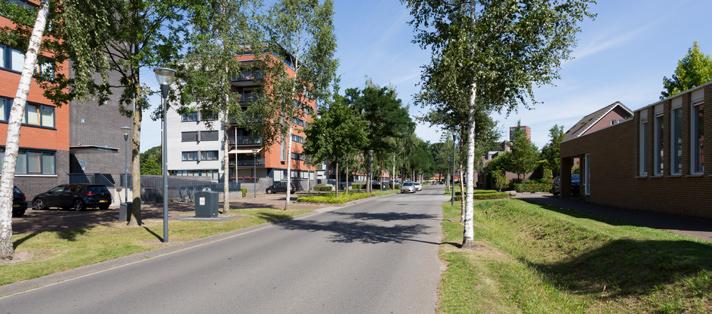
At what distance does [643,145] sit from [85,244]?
70.8ft

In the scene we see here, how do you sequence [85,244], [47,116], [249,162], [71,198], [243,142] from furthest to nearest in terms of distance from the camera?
[243,142]
[249,162]
[47,116]
[71,198]
[85,244]

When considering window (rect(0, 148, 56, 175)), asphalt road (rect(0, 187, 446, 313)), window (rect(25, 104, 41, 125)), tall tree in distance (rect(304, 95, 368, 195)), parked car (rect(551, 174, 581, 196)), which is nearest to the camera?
asphalt road (rect(0, 187, 446, 313))

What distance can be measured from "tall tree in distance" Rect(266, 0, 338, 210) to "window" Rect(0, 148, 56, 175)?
14.4m

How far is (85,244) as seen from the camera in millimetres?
11906

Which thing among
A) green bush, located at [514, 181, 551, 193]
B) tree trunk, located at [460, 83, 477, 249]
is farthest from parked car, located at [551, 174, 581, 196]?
Answer: tree trunk, located at [460, 83, 477, 249]

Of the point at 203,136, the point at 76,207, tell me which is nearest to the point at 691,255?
the point at 76,207

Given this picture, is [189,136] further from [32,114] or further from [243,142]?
[32,114]

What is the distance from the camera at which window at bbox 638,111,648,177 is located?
20.3 meters

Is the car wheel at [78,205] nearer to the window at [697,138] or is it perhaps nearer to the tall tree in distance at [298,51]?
the tall tree in distance at [298,51]

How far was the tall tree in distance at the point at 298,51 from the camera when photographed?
84.1 feet

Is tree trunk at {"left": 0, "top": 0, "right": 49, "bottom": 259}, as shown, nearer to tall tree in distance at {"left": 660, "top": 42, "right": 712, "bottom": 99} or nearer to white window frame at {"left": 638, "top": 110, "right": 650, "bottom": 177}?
white window frame at {"left": 638, "top": 110, "right": 650, "bottom": 177}

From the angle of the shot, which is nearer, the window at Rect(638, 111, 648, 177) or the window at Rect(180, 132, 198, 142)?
the window at Rect(638, 111, 648, 177)

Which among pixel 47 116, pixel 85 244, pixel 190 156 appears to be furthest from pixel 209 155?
pixel 85 244

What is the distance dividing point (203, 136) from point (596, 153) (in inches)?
1901
